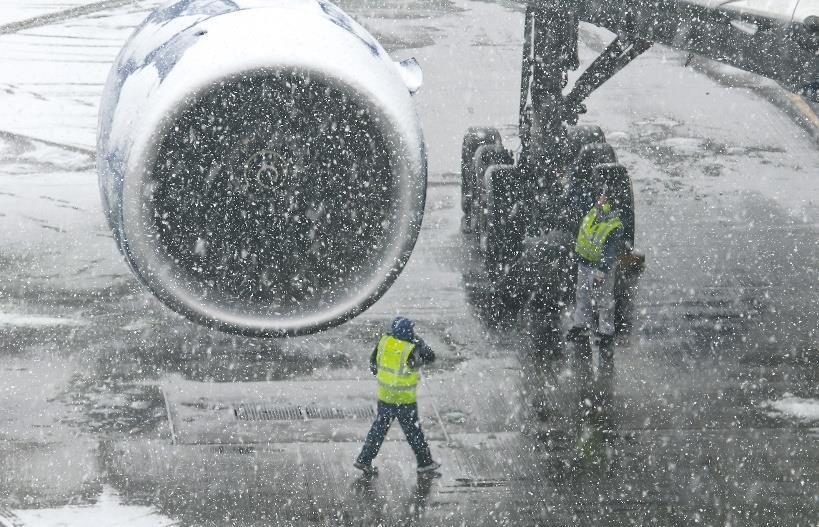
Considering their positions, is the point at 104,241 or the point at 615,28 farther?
the point at 104,241

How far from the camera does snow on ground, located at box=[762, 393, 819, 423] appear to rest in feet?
39.3

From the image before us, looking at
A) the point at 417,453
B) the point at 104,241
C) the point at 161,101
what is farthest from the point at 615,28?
the point at 104,241

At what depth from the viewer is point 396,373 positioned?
421 inches

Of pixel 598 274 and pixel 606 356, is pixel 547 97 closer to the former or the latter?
pixel 598 274

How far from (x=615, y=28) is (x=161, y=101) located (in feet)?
14.5

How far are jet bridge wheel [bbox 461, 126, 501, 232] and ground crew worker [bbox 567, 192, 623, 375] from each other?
2.90 meters

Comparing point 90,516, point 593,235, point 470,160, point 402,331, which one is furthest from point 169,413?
point 470,160

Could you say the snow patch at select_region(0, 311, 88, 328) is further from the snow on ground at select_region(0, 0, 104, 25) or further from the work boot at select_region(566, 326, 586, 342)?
the snow on ground at select_region(0, 0, 104, 25)

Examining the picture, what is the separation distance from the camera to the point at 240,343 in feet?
43.7

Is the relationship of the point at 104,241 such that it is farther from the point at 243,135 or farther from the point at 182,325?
the point at 243,135

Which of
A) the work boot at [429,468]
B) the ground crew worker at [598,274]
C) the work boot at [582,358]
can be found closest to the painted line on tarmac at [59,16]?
the ground crew worker at [598,274]

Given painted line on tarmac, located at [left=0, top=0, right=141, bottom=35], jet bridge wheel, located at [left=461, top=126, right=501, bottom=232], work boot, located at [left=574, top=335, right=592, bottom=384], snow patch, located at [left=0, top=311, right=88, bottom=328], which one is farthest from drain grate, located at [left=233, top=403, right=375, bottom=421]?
painted line on tarmac, located at [left=0, top=0, right=141, bottom=35]

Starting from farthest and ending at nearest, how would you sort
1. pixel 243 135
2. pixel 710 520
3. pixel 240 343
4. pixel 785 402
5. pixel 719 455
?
pixel 240 343
pixel 785 402
pixel 719 455
pixel 710 520
pixel 243 135

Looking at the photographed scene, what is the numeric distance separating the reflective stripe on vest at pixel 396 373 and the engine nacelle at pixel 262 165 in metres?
3.10
